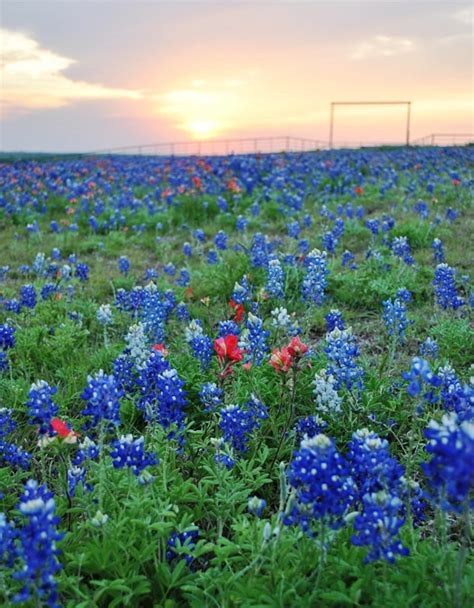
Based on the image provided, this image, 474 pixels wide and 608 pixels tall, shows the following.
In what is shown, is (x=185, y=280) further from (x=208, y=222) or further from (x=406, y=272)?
(x=208, y=222)

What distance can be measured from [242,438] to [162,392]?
599mm

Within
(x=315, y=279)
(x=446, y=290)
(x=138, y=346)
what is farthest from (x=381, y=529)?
(x=446, y=290)

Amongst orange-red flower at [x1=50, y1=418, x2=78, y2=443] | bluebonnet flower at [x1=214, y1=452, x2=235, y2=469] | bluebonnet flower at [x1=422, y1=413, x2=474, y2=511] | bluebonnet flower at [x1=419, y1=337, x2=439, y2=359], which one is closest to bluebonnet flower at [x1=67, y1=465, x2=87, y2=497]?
orange-red flower at [x1=50, y1=418, x2=78, y2=443]

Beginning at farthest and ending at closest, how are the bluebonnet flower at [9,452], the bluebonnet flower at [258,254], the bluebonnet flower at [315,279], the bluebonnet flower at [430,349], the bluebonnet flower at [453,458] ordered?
the bluebonnet flower at [258,254] < the bluebonnet flower at [315,279] < the bluebonnet flower at [430,349] < the bluebonnet flower at [9,452] < the bluebonnet flower at [453,458]

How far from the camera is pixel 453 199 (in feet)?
39.0

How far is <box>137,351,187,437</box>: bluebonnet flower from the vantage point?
116 inches

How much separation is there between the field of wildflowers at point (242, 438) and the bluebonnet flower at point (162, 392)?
12 millimetres

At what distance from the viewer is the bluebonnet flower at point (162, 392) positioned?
2.94 m

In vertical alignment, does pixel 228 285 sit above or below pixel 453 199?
below

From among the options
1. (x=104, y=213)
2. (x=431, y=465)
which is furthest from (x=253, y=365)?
(x=104, y=213)

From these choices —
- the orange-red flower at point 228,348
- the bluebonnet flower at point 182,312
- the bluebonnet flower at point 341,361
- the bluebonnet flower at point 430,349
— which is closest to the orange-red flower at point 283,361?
the orange-red flower at point 228,348

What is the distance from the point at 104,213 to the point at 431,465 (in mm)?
10516

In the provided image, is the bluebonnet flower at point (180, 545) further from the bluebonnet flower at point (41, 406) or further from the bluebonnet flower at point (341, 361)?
the bluebonnet flower at point (341, 361)

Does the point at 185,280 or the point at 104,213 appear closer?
the point at 185,280
